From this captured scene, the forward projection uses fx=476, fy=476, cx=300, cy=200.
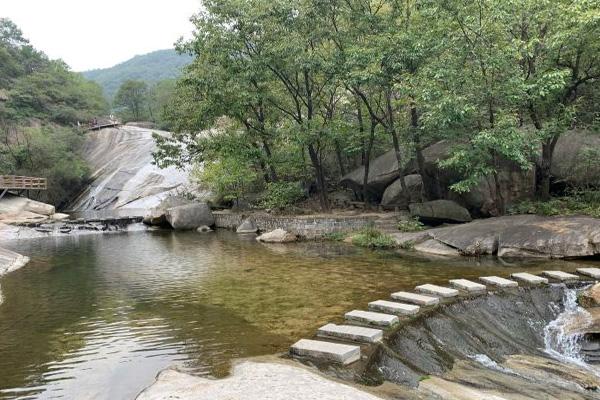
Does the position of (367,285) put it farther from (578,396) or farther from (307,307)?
(578,396)

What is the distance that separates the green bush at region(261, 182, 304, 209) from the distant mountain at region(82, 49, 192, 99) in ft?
314

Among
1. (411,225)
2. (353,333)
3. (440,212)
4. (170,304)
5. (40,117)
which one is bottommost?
(170,304)

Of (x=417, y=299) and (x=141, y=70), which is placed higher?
(x=141, y=70)

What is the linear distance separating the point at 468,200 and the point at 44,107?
4429cm

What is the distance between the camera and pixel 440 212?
16.7 meters

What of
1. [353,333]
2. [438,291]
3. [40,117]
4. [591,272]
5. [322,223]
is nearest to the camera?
[353,333]

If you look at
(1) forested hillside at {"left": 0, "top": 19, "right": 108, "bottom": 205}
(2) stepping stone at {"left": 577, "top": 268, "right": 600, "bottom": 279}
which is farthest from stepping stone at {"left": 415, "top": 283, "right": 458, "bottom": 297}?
(1) forested hillside at {"left": 0, "top": 19, "right": 108, "bottom": 205}

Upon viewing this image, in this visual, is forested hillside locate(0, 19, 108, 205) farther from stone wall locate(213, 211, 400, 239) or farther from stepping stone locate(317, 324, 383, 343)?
stepping stone locate(317, 324, 383, 343)

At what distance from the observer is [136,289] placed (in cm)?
1019

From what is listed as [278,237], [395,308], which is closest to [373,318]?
[395,308]

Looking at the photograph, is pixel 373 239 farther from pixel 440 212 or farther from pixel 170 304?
pixel 170 304

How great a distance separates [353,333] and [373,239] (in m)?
9.92

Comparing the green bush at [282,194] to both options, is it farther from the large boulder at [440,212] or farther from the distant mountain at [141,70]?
the distant mountain at [141,70]

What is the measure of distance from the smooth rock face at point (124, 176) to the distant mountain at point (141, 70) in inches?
2614
